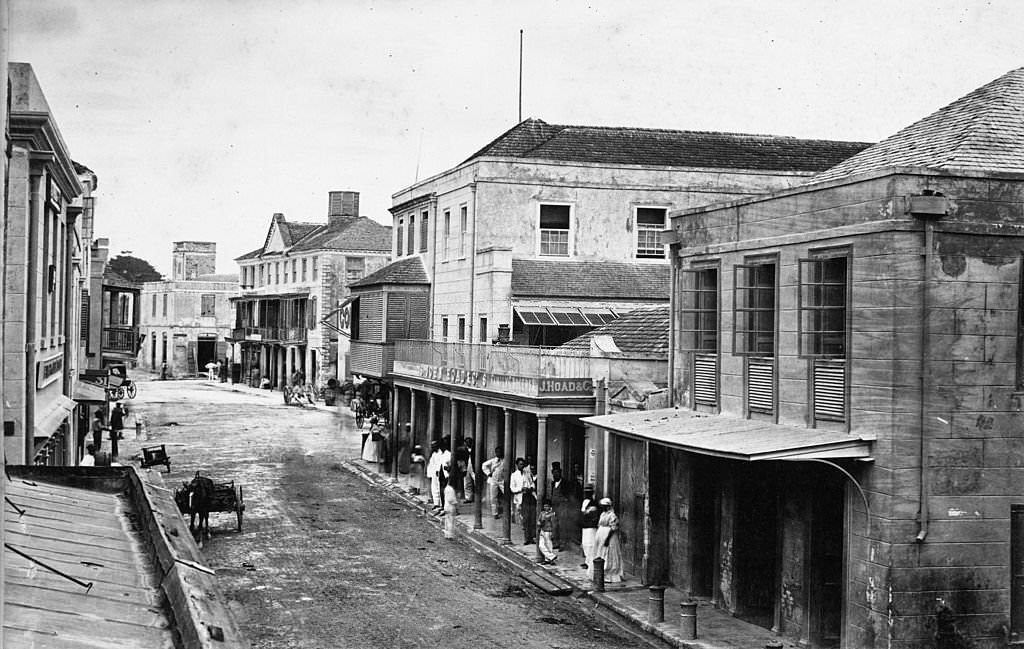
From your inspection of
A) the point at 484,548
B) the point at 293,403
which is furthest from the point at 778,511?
the point at 293,403

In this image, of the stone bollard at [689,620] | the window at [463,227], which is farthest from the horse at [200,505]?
the window at [463,227]

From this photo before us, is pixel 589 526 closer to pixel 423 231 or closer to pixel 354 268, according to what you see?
pixel 423 231

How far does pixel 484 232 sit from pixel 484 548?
1250 cm

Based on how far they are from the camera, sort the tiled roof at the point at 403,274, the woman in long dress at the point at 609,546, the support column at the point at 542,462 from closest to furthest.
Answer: the woman in long dress at the point at 609,546, the support column at the point at 542,462, the tiled roof at the point at 403,274

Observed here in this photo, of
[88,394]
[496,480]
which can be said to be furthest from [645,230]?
[88,394]

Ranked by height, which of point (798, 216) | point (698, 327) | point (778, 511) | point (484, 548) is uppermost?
point (798, 216)

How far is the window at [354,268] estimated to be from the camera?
2766 inches

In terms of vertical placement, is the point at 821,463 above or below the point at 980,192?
below

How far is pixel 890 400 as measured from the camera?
14836 millimetres

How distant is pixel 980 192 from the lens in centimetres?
1482

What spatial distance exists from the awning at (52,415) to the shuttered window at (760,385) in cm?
1071

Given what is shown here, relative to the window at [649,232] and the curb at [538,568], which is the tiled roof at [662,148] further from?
the curb at [538,568]

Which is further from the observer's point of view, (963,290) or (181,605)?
(963,290)

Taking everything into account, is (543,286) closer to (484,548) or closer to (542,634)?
(484,548)
